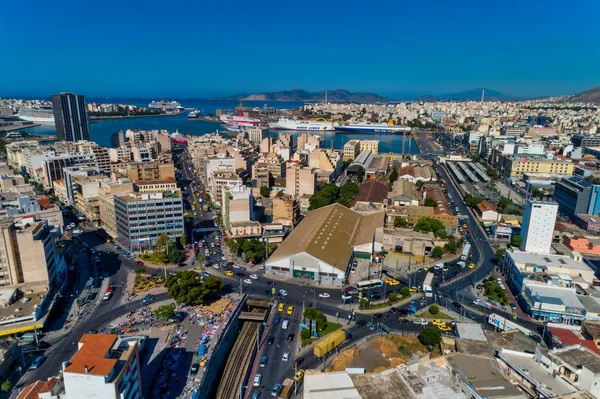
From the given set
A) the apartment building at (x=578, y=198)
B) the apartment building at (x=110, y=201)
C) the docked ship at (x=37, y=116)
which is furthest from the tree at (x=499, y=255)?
the docked ship at (x=37, y=116)

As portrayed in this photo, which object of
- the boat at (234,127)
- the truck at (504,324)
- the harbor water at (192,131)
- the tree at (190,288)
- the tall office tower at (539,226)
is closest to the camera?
the truck at (504,324)

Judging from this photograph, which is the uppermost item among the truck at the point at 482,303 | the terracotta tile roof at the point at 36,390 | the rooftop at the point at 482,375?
the rooftop at the point at 482,375

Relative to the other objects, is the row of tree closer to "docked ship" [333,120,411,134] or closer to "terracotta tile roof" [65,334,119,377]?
"terracotta tile roof" [65,334,119,377]

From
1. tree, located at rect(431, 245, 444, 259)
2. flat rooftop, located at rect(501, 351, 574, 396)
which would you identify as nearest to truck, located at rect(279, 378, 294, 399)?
flat rooftop, located at rect(501, 351, 574, 396)

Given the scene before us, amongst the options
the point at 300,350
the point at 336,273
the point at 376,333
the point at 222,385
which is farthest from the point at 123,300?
the point at 376,333

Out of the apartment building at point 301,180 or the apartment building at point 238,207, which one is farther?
Result: the apartment building at point 301,180

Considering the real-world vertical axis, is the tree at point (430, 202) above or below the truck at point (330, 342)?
above

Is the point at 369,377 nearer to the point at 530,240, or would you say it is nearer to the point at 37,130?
the point at 530,240

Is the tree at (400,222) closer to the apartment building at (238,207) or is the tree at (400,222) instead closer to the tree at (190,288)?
the apartment building at (238,207)
